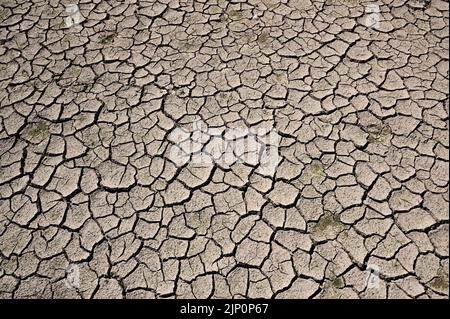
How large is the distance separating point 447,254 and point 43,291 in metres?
2.32

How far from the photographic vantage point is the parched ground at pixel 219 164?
2203mm

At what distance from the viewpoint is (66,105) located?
9.55 ft

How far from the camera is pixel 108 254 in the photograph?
226 cm

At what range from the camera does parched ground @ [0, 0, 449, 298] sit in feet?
7.23

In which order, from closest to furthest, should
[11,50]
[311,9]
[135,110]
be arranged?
[135,110] → [11,50] → [311,9]

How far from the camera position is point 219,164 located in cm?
261

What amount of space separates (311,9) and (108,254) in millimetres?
2740

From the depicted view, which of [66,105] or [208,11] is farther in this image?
[208,11]

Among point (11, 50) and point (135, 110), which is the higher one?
point (11, 50)

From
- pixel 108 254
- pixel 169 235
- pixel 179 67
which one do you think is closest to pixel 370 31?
pixel 179 67
